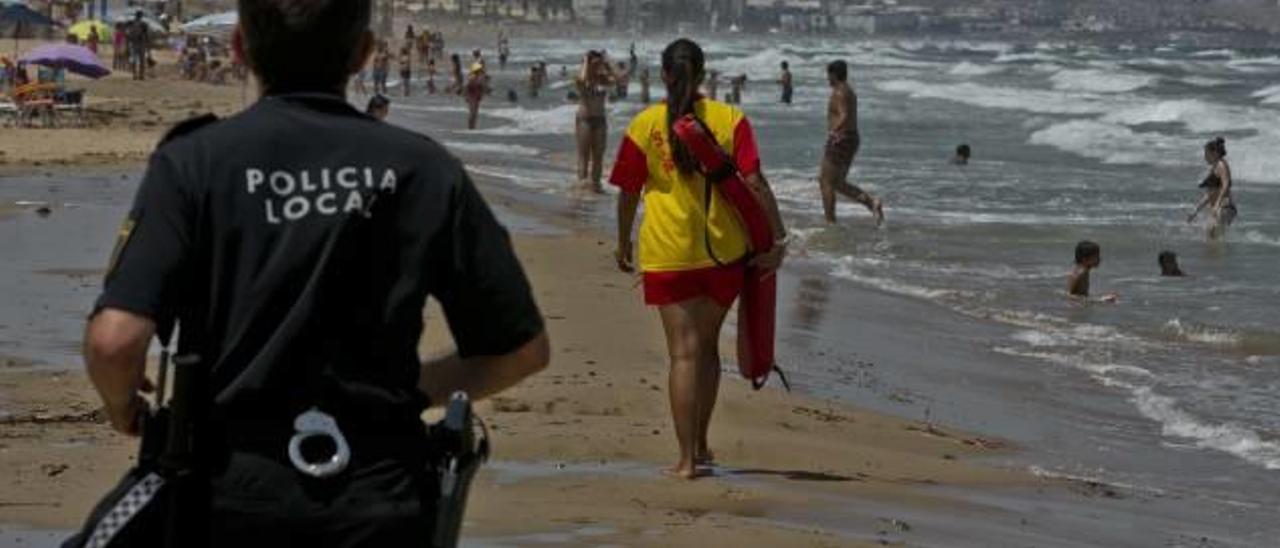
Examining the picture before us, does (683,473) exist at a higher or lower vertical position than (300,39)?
lower

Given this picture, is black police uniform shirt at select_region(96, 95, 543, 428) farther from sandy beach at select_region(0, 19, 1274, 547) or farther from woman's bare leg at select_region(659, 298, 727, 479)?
woman's bare leg at select_region(659, 298, 727, 479)

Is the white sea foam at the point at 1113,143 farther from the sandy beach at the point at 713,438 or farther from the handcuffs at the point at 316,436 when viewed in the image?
the handcuffs at the point at 316,436

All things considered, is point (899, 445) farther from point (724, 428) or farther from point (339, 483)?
point (339, 483)

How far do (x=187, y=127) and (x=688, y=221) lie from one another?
4.51m

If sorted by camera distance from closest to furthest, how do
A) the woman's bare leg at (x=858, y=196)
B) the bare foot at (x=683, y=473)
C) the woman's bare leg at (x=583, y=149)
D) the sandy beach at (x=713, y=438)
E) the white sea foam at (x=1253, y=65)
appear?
1. the sandy beach at (x=713, y=438)
2. the bare foot at (x=683, y=473)
3. the woman's bare leg at (x=858, y=196)
4. the woman's bare leg at (x=583, y=149)
5. the white sea foam at (x=1253, y=65)

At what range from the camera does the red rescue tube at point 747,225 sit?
7383mm

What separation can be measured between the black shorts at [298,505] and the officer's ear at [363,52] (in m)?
0.52

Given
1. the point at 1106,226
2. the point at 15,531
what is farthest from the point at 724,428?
the point at 1106,226

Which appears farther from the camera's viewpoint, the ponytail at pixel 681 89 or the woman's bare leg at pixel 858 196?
the woman's bare leg at pixel 858 196

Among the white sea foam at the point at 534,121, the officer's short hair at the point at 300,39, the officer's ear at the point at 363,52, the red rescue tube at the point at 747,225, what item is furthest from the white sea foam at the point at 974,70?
the officer's short hair at the point at 300,39

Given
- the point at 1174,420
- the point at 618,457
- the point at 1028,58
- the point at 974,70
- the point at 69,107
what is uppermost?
the point at 618,457

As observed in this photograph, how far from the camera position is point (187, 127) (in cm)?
303

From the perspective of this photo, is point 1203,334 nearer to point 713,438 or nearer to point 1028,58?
point 713,438

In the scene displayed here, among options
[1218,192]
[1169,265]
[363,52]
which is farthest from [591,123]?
[363,52]
